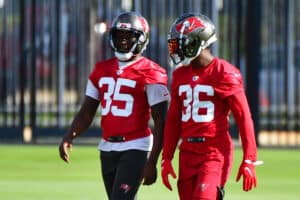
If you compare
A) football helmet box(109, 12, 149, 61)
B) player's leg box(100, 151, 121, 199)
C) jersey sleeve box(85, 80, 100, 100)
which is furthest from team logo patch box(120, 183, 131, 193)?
football helmet box(109, 12, 149, 61)

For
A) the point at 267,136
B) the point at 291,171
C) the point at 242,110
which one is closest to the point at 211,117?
the point at 242,110

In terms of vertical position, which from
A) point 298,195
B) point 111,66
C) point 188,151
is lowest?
point 298,195

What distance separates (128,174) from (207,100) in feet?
2.93

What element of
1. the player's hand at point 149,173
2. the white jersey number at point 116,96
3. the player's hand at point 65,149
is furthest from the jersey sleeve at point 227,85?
the player's hand at point 65,149

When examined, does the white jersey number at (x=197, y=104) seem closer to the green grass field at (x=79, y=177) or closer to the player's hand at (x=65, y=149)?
the player's hand at (x=65, y=149)

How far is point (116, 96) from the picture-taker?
8305 millimetres

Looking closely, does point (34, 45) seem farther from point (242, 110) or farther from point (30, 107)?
point (242, 110)

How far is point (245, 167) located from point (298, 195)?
501cm

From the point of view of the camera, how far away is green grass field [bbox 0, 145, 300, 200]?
12188 millimetres

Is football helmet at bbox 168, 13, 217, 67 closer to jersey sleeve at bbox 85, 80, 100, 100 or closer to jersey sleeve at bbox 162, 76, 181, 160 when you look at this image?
jersey sleeve at bbox 162, 76, 181, 160

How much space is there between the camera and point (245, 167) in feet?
24.2

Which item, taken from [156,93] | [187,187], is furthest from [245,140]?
[156,93]

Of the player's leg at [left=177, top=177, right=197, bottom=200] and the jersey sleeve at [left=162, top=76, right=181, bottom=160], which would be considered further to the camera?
the jersey sleeve at [left=162, top=76, right=181, bottom=160]

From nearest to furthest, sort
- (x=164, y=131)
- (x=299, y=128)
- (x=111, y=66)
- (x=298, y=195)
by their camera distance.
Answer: (x=164, y=131), (x=111, y=66), (x=298, y=195), (x=299, y=128)
